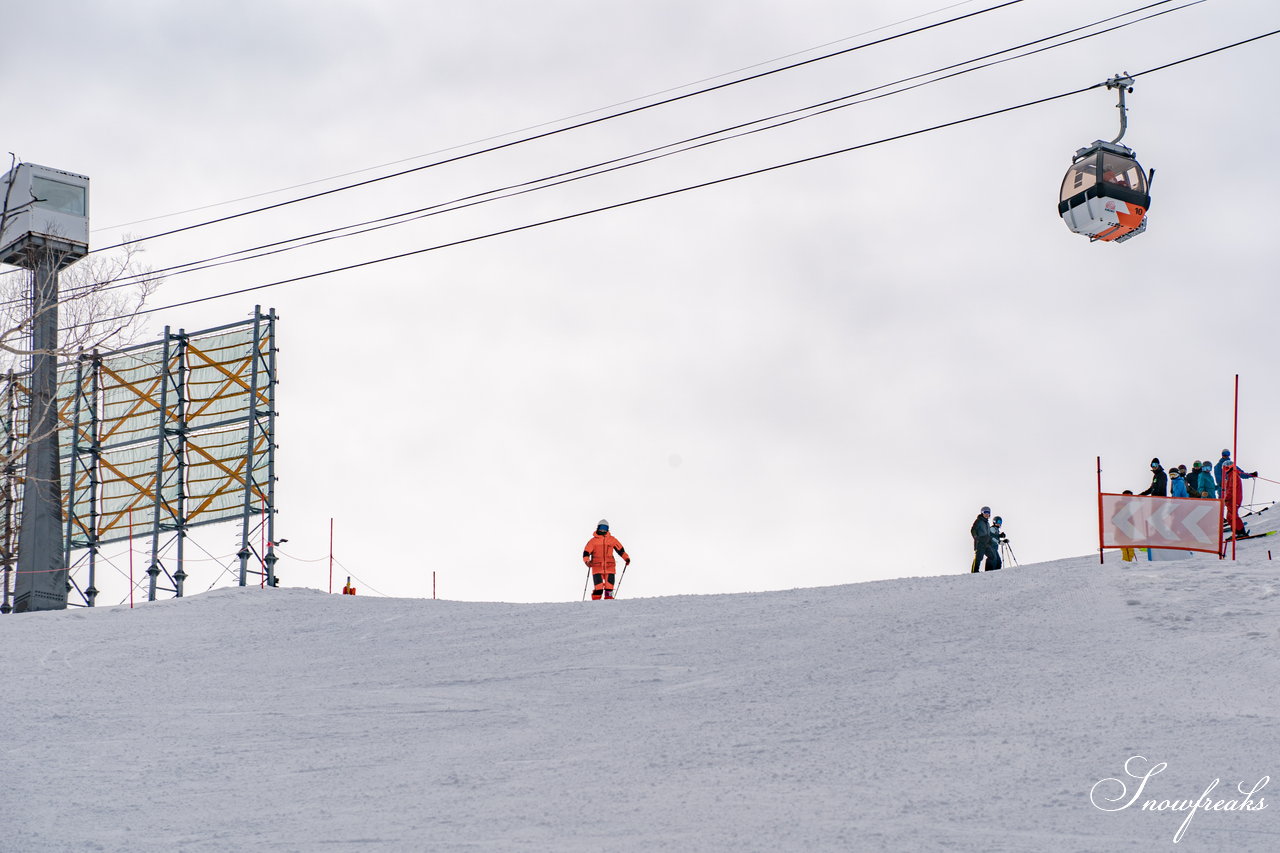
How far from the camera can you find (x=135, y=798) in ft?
37.0

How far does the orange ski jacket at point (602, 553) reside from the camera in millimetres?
22359

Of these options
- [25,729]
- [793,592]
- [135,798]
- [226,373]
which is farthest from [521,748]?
[226,373]

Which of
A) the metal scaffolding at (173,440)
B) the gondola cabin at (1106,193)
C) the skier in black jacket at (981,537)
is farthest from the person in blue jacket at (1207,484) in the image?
the metal scaffolding at (173,440)

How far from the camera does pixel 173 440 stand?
116ft

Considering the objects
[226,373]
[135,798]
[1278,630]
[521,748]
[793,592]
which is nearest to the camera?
[135,798]

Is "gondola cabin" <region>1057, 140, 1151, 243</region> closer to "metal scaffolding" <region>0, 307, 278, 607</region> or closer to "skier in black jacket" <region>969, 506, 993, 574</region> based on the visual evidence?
"skier in black jacket" <region>969, 506, 993, 574</region>

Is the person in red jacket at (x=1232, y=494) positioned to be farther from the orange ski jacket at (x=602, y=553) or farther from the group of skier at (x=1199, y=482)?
the orange ski jacket at (x=602, y=553)

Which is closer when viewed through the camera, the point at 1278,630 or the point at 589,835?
the point at 589,835

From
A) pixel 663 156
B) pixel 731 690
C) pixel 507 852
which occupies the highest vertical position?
pixel 663 156

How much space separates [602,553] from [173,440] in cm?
1748

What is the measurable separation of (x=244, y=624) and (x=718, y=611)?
667 cm

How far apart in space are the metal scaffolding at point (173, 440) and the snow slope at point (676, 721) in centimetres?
1470

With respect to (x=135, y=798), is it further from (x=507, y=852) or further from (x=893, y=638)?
(x=893, y=638)

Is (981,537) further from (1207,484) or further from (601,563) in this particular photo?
(601,563)
